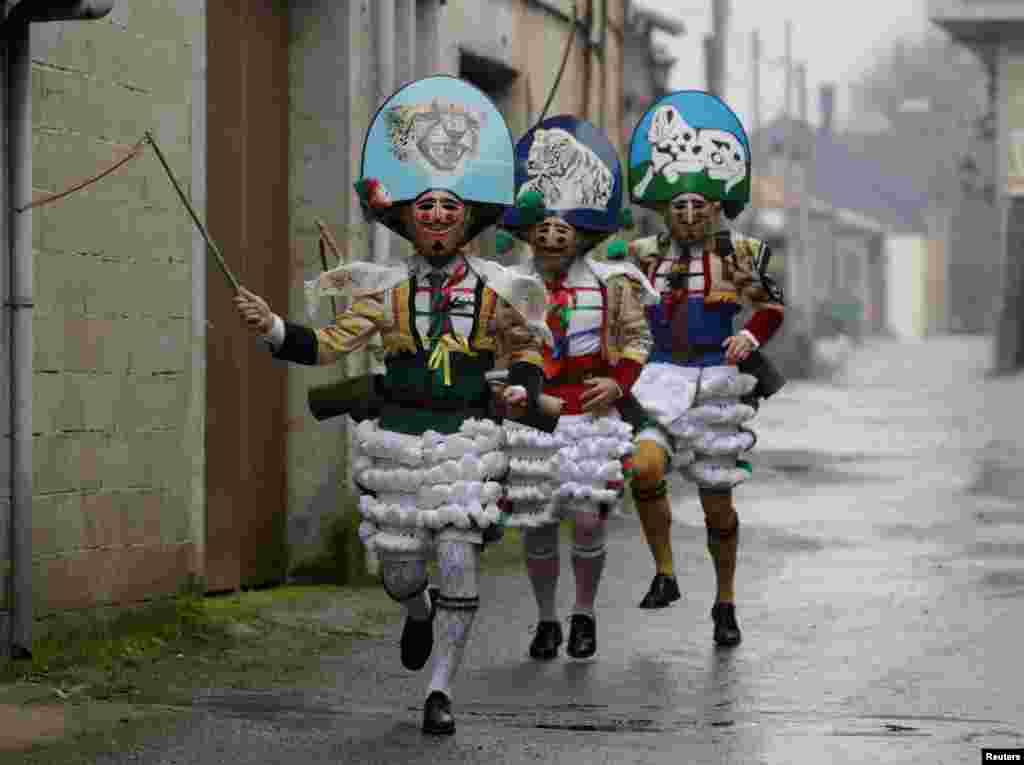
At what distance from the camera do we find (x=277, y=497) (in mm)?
10930

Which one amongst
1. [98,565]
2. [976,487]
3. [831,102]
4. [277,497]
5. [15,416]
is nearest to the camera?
[15,416]

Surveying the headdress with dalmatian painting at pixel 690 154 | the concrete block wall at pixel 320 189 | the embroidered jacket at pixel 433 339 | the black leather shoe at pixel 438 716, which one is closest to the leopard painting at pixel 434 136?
the embroidered jacket at pixel 433 339

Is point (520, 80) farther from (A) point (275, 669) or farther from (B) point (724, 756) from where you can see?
(B) point (724, 756)

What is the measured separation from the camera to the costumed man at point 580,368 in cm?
884

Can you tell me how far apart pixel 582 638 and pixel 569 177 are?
5.86 ft

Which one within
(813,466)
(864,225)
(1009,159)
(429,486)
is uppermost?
(864,225)

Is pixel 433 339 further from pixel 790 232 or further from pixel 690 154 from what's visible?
pixel 790 232

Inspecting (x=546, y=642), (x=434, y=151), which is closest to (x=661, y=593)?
(x=546, y=642)

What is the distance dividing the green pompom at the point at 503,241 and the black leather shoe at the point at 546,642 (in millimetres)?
1471

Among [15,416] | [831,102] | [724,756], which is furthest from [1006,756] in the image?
[831,102]

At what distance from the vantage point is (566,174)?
9039 millimetres

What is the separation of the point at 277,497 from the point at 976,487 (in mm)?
7552

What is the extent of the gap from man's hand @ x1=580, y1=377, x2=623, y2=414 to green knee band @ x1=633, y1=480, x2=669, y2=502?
2.81 feet

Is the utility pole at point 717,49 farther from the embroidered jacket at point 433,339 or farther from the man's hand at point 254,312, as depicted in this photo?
the man's hand at point 254,312
